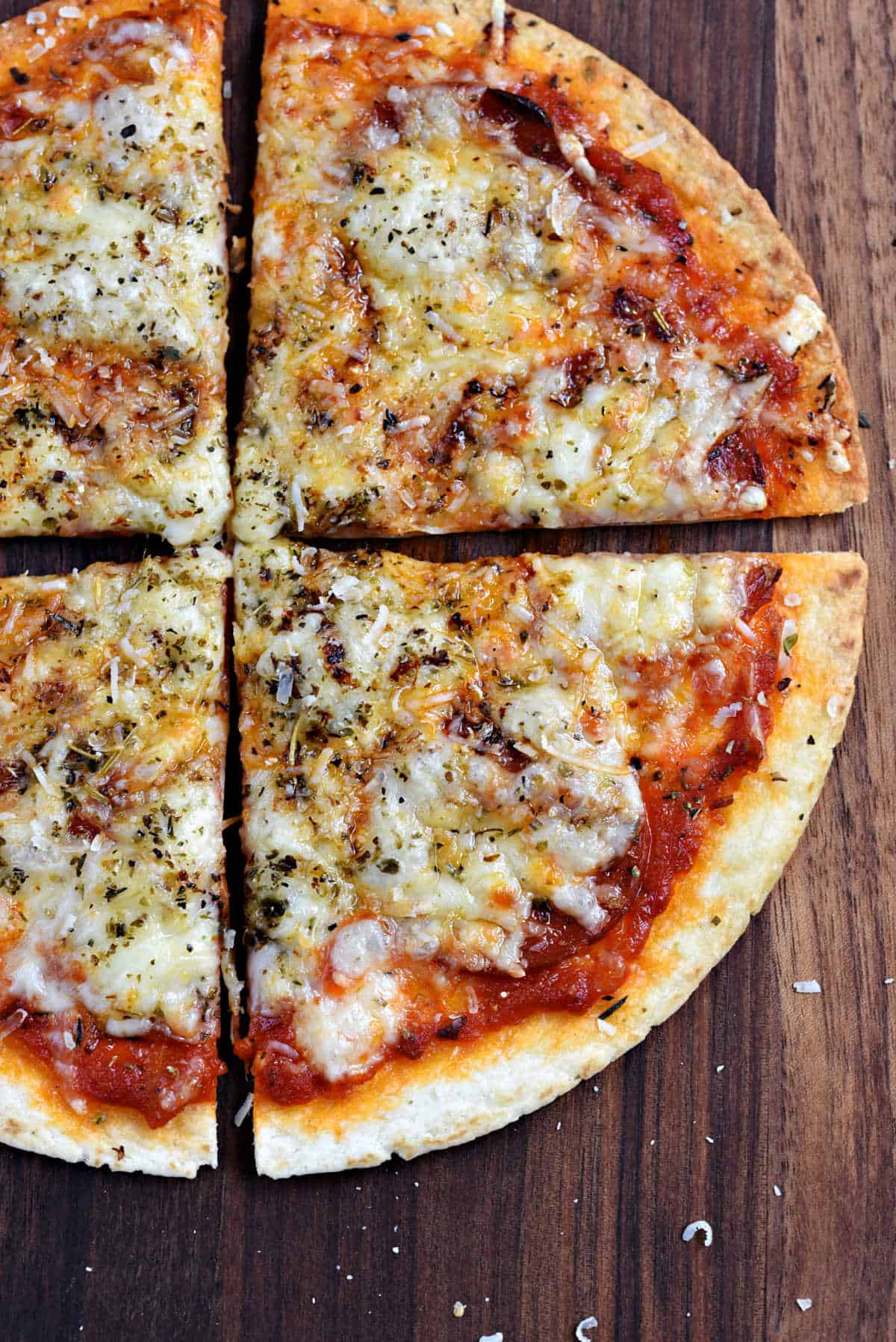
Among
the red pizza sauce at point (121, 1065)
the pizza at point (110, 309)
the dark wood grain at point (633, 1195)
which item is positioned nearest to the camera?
the red pizza sauce at point (121, 1065)

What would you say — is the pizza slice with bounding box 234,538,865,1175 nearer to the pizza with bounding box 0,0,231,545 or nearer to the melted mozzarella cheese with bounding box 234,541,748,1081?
the melted mozzarella cheese with bounding box 234,541,748,1081

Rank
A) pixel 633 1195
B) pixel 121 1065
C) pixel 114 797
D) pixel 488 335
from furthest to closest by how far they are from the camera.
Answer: pixel 488 335 → pixel 633 1195 → pixel 114 797 → pixel 121 1065

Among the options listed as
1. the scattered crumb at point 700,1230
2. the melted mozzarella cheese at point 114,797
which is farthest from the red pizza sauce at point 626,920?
the scattered crumb at point 700,1230

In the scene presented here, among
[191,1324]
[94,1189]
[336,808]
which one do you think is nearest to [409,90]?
[336,808]

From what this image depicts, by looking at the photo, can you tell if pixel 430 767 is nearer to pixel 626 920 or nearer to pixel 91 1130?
pixel 626 920

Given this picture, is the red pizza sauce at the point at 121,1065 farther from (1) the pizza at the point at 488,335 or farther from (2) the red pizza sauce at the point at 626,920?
(1) the pizza at the point at 488,335

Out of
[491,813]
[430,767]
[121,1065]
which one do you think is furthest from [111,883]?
[491,813]
